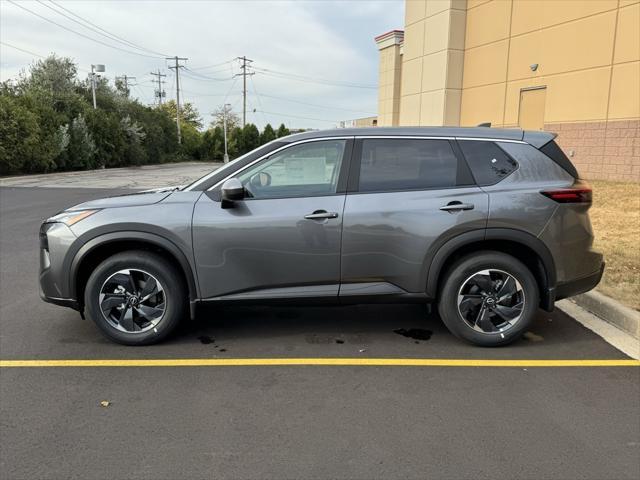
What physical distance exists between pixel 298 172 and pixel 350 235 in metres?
0.70

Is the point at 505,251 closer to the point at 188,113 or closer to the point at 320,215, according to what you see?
the point at 320,215

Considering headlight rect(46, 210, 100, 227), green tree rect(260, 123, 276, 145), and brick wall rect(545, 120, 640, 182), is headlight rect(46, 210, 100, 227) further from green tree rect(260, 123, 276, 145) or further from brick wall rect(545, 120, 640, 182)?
green tree rect(260, 123, 276, 145)

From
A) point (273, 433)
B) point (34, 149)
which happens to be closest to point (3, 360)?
point (273, 433)

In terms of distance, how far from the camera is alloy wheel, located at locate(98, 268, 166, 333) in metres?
4.34

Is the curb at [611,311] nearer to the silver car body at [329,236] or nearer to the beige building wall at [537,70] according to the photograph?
the silver car body at [329,236]

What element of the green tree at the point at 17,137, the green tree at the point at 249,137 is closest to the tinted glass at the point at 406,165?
the green tree at the point at 17,137

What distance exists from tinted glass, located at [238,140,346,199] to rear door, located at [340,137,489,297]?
0.58 ft

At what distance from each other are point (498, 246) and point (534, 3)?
17.2 meters

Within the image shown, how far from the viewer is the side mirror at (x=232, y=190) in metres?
4.12

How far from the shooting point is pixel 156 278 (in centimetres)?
432

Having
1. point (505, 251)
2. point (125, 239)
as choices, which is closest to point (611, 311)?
point (505, 251)

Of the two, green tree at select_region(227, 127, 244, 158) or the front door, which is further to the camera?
green tree at select_region(227, 127, 244, 158)

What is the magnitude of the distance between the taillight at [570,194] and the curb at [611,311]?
128 centimetres

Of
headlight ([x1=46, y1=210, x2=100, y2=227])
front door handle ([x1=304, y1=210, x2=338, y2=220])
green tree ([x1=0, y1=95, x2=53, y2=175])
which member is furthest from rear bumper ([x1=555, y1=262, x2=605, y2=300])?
green tree ([x1=0, y1=95, x2=53, y2=175])
